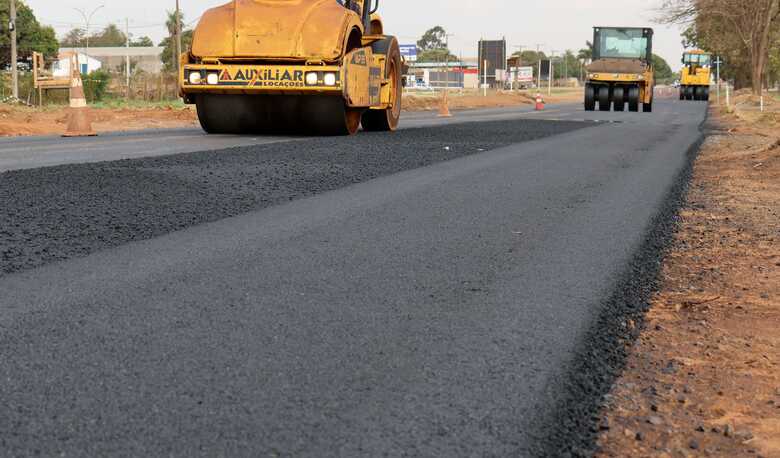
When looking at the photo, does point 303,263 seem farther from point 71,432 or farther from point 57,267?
point 71,432

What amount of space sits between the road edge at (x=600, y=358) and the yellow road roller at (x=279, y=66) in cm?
905

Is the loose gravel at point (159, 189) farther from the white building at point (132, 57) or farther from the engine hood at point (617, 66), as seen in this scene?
the white building at point (132, 57)

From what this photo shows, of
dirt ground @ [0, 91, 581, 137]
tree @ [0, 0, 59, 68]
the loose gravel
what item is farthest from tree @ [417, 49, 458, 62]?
the loose gravel

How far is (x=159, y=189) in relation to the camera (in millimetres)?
8617

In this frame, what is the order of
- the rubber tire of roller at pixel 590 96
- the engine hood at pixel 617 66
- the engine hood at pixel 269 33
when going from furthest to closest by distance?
the rubber tire of roller at pixel 590 96, the engine hood at pixel 617 66, the engine hood at pixel 269 33

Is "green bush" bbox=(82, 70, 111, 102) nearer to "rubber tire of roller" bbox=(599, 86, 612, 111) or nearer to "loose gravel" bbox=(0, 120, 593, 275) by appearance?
"rubber tire of roller" bbox=(599, 86, 612, 111)

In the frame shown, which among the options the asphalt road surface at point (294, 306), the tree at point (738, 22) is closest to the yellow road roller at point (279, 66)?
the asphalt road surface at point (294, 306)

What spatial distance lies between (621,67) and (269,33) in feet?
78.8

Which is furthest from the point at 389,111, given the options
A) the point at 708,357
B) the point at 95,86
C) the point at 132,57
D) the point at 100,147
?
the point at 132,57

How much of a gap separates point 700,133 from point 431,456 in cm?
2044

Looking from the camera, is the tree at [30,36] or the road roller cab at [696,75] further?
the tree at [30,36]

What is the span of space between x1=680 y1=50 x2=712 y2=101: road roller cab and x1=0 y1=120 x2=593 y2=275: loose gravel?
186 feet

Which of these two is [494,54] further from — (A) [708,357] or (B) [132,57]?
(A) [708,357]

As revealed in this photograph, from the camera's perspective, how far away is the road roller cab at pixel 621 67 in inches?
1415
